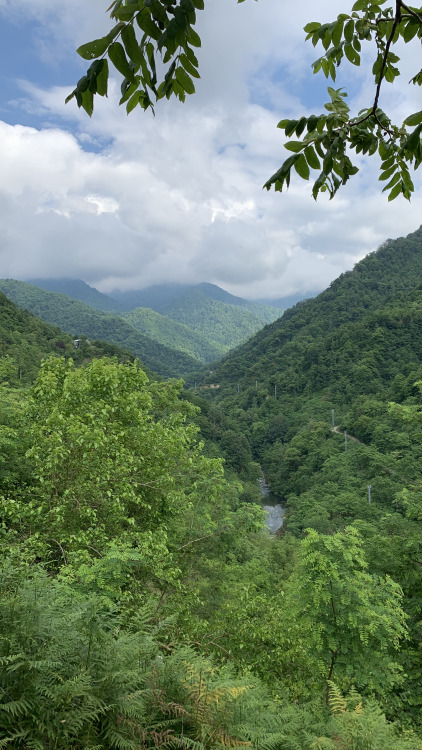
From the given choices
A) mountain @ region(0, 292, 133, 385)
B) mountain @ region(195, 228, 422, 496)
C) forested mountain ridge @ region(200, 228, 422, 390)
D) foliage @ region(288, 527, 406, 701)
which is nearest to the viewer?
foliage @ region(288, 527, 406, 701)

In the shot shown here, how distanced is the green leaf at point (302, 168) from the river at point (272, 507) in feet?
141

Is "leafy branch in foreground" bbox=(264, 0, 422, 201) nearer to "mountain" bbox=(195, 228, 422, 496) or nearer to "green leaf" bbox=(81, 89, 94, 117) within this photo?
"green leaf" bbox=(81, 89, 94, 117)

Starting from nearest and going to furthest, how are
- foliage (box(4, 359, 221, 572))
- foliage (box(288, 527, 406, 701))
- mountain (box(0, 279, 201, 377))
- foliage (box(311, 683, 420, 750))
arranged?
foliage (box(311, 683, 420, 750)) < foliage (box(288, 527, 406, 701)) < foliage (box(4, 359, 221, 572)) < mountain (box(0, 279, 201, 377))

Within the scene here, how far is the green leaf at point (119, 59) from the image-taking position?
1.21 meters

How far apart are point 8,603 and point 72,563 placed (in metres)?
3.44

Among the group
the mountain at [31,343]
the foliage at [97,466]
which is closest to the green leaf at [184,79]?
the foliage at [97,466]

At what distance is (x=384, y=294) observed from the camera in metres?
88.9

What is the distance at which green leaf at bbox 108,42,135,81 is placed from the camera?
121 cm

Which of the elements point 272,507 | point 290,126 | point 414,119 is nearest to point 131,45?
point 290,126

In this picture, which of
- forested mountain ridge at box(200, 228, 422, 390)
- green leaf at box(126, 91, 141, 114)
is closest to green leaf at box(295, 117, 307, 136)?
green leaf at box(126, 91, 141, 114)

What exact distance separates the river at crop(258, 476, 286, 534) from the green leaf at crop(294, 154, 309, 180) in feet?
141

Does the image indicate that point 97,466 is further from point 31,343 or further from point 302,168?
point 31,343

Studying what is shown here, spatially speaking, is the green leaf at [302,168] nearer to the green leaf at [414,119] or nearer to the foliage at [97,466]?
the green leaf at [414,119]

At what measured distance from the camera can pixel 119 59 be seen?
1.24 meters
